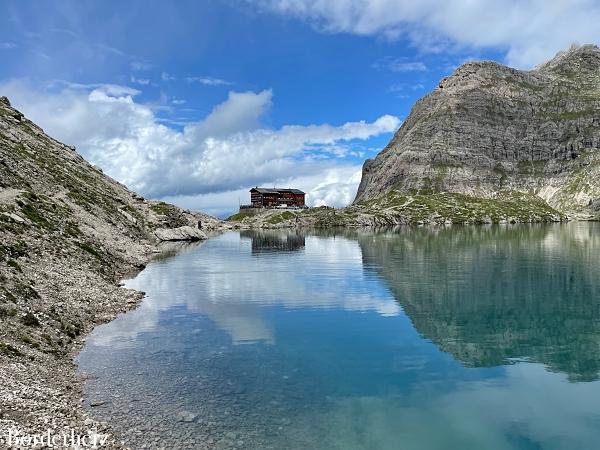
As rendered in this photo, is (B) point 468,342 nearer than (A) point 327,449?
No

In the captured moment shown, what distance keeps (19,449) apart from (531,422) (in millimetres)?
27935

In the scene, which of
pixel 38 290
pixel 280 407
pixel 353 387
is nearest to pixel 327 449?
pixel 280 407

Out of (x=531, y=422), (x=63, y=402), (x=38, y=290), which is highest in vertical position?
(x=38, y=290)

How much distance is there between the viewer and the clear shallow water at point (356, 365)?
27.4m

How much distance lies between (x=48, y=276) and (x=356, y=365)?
35332mm

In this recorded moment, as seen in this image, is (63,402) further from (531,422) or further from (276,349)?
(531,422)

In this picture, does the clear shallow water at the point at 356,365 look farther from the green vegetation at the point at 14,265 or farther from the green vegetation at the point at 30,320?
the green vegetation at the point at 14,265

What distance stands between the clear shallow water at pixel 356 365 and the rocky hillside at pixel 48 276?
8.53ft

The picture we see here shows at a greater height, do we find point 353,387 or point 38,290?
point 38,290

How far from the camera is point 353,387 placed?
34312 millimetres

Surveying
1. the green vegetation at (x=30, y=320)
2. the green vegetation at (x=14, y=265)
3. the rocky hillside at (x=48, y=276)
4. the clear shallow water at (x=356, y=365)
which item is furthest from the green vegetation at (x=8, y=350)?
the green vegetation at (x=14, y=265)

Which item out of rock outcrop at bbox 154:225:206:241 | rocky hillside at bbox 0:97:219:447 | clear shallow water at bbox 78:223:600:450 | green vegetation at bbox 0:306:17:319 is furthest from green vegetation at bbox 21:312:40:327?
rock outcrop at bbox 154:225:206:241

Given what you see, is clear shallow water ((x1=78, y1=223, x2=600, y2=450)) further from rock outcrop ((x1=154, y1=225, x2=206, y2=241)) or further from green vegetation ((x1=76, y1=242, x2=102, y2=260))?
rock outcrop ((x1=154, y1=225, x2=206, y2=241))

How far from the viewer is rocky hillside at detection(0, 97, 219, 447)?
2822 centimetres
